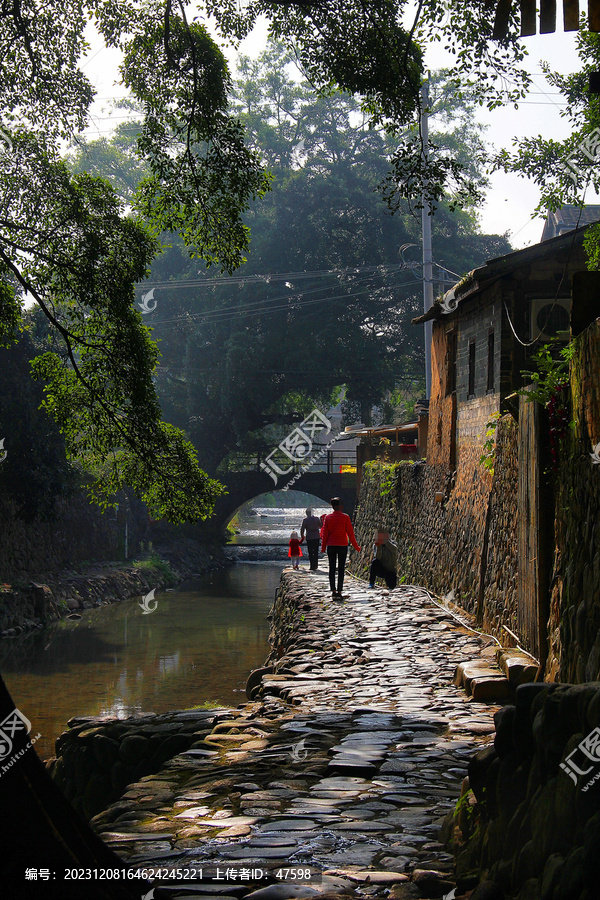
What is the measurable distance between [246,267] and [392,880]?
122 feet

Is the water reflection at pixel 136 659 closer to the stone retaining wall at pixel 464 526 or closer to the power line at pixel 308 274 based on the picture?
the stone retaining wall at pixel 464 526

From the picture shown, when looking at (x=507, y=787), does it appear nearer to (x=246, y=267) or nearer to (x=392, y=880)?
(x=392, y=880)

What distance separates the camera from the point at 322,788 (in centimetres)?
512

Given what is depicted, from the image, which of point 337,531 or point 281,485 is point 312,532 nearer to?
point 337,531

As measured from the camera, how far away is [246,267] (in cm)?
3938

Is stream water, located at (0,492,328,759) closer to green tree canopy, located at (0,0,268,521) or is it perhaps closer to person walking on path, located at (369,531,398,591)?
person walking on path, located at (369,531,398,591)

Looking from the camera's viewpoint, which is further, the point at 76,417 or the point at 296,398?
the point at 296,398

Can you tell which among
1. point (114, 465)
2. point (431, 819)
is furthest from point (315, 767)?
point (114, 465)

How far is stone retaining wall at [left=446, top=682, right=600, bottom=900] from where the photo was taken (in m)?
2.70

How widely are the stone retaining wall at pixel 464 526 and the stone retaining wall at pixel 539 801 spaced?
18.0 ft

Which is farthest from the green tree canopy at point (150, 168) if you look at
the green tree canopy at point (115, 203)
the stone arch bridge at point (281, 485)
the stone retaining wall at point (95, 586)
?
the stone arch bridge at point (281, 485)

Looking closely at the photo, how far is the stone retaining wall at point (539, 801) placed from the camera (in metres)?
2.70

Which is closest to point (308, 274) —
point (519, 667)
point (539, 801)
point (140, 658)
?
point (140, 658)

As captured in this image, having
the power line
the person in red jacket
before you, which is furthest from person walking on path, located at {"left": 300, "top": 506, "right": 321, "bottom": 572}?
the power line
